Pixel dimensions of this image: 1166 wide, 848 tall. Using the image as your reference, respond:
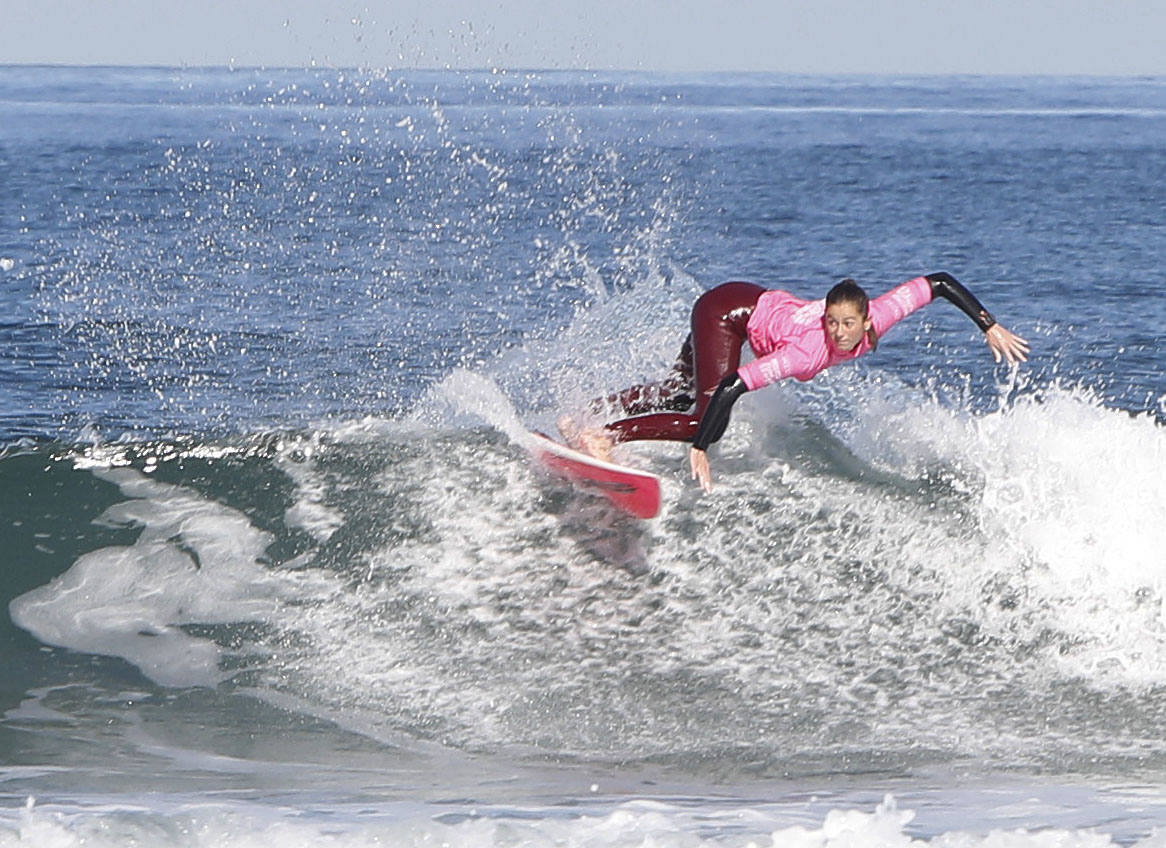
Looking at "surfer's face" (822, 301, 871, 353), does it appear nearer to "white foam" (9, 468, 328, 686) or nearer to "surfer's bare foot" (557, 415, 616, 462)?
"surfer's bare foot" (557, 415, 616, 462)

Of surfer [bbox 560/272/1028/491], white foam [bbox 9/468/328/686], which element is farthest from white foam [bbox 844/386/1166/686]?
white foam [bbox 9/468/328/686]

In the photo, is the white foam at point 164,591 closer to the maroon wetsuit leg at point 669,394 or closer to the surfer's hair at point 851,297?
the maroon wetsuit leg at point 669,394

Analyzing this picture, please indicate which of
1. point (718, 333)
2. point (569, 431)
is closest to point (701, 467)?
point (718, 333)

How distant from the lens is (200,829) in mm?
5086

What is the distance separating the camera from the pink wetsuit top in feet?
22.8

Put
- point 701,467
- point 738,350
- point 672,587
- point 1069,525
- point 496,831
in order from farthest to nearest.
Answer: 1. point 1069,525
2. point 672,587
3. point 738,350
4. point 701,467
5. point 496,831

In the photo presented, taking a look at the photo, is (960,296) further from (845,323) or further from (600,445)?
(600,445)

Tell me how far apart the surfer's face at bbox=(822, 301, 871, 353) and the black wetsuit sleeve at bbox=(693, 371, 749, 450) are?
1.49ft

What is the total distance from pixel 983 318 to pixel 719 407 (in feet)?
4.05

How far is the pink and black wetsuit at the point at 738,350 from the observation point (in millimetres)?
6957

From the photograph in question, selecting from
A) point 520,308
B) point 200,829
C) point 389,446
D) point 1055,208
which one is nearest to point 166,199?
point 520,308

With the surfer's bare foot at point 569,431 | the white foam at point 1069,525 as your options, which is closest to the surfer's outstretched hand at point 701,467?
the surfer's bare foot at point 569,431

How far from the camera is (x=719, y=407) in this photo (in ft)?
22.7

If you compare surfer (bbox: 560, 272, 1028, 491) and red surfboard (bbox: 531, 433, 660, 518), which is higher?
surfer (bbox: 560, 272, 1028, 491)
